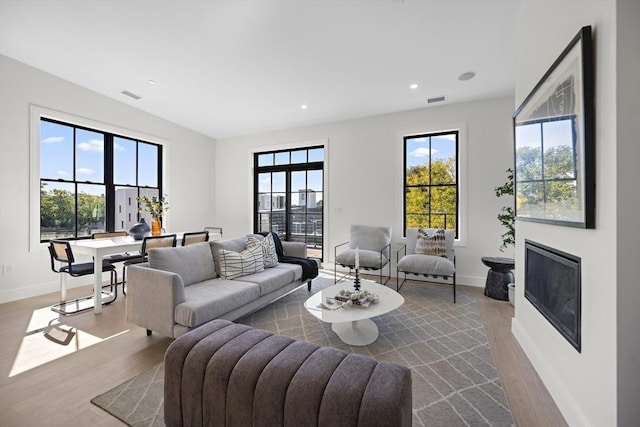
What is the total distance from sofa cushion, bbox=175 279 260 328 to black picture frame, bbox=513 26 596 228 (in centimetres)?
244

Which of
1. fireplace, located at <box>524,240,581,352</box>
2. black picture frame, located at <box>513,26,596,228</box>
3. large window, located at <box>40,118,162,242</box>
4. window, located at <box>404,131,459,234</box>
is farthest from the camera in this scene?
window, located at <box>404,131,459,234</box>

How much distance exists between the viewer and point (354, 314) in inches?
88.0

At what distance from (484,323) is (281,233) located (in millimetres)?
3988

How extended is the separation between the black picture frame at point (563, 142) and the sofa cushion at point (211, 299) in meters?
2.44

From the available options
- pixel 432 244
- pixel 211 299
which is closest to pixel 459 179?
pixel 432 244

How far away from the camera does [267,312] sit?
3113 millimetres

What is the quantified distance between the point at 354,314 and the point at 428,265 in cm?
174

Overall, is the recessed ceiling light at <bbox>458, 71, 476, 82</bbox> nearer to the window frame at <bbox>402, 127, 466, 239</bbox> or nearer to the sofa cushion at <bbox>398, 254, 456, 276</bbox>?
the window frame at <bbox>402, 127, 466, 239</bbox>

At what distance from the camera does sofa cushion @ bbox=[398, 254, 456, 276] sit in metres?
3.47

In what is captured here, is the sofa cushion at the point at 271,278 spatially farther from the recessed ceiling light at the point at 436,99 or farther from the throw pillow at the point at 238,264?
the recessed ceiling light at the point at 436,99

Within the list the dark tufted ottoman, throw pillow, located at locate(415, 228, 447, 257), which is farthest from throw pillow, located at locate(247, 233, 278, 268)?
throw pillow, located at locate(415, 228, 447, 257)

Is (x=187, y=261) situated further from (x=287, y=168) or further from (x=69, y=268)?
(x=287, y=168)

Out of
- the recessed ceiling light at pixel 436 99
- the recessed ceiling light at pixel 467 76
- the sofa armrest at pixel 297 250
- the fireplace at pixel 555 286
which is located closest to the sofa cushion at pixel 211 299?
the sofa armrest at pixel 297 250

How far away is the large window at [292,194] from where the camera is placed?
5.47m
